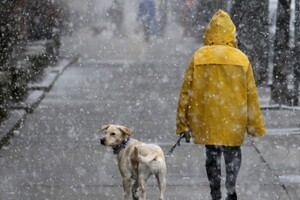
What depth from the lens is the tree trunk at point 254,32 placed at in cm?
1748

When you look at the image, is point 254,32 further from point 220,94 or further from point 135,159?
point 135,159

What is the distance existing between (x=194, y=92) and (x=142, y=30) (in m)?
27.9

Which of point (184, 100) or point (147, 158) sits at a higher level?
point (184, 100)

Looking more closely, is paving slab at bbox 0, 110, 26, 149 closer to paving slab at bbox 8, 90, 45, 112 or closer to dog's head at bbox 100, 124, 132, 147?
paving slab at bbox 8, 90, 45, 112

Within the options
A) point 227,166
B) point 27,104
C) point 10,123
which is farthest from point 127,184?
point 27,104

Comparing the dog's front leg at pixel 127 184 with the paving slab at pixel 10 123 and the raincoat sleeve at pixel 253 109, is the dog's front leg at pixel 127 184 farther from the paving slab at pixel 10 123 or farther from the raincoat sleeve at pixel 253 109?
the paving slab at pixel 10 123

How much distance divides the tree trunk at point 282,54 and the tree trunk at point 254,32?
7.93 feet

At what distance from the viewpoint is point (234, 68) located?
731cm

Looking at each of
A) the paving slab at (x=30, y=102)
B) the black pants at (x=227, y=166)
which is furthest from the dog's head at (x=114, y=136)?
the paving slab at (x=30, y=102)

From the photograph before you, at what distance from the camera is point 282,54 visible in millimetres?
14828

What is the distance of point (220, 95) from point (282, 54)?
7.75 metres

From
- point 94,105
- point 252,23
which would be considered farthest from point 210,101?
point 252,23

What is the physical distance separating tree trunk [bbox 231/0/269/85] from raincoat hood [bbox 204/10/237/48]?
996cm

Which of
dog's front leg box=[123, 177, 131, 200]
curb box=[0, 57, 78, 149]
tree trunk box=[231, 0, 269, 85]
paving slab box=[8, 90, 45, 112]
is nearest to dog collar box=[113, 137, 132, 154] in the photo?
dog's front leg box=[123, 177, 131, 200]
